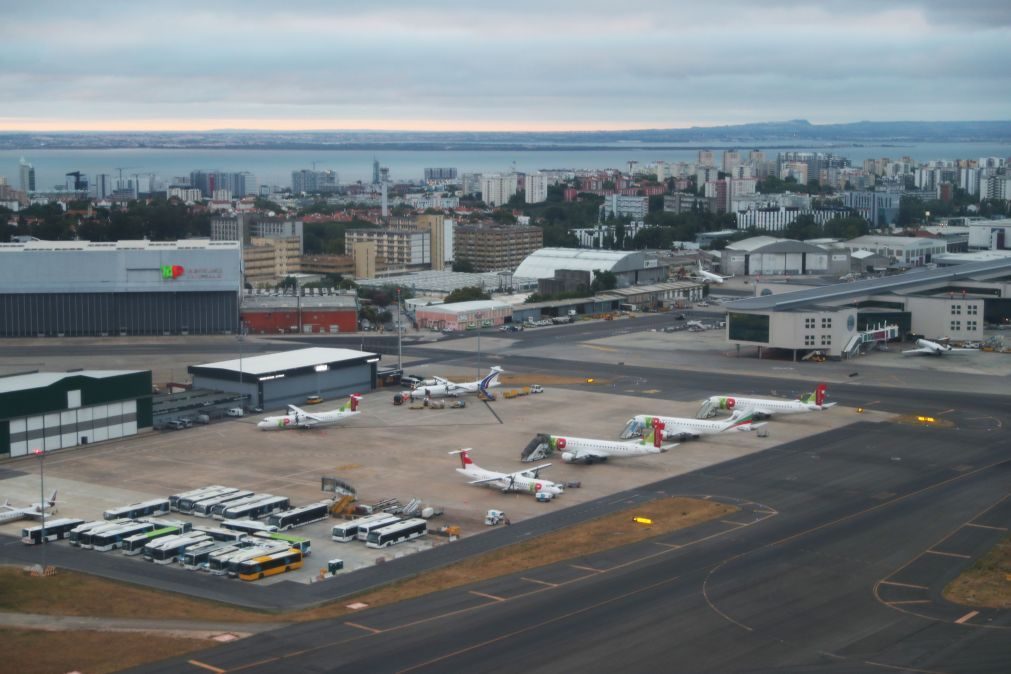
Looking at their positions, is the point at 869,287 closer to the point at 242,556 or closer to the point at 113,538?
the point at 242,556

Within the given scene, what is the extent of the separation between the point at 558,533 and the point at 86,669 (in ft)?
67.2

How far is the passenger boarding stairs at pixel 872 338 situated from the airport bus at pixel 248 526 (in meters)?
61.9

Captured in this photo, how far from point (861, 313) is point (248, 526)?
70361 mm

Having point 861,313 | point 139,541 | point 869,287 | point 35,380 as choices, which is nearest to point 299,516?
point 139,541

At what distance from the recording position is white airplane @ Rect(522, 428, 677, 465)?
6334 cm

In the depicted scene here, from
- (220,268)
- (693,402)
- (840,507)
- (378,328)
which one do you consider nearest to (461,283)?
(378,328)

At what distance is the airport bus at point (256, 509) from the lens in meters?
52.8

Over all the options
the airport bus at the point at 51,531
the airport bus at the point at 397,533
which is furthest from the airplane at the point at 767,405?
the airport bus at the point at 51,531

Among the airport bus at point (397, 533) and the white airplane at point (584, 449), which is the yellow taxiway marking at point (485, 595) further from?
the white airplane at point (584, 449)

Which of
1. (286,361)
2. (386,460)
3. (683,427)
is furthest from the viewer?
(286,361)

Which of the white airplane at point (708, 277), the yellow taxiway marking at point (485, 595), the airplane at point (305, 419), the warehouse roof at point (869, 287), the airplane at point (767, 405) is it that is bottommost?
the yellow taxiway marking at point (485, 595)

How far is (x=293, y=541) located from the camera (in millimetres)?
48438

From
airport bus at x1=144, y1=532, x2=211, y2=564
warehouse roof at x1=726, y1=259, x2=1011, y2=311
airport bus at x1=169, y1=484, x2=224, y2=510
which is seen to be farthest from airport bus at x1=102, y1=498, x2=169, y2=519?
warehouse roof at x1=726, y1=259, x2=1011, y2=311

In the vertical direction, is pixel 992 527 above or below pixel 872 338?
below
